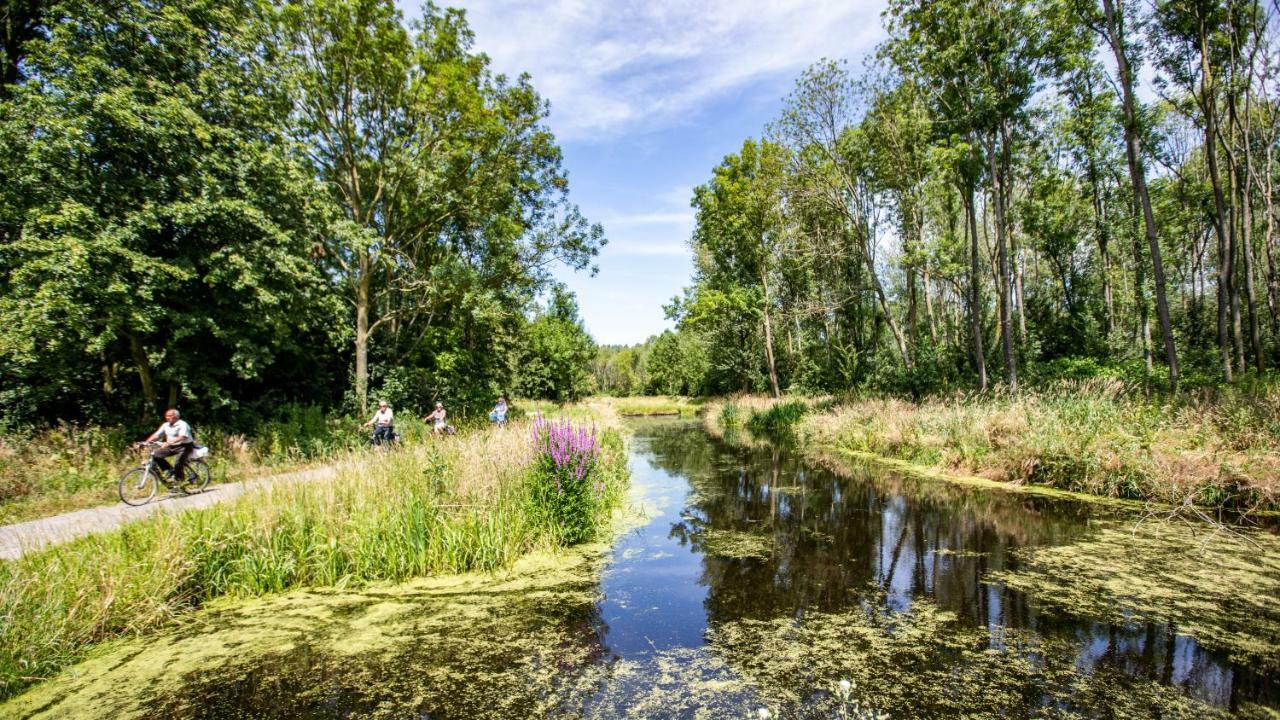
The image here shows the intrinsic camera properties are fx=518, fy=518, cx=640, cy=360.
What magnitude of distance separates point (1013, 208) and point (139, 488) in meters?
29.2

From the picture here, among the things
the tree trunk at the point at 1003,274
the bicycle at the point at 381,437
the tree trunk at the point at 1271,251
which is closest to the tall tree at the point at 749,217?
the tree trunk at the point at 1003,274

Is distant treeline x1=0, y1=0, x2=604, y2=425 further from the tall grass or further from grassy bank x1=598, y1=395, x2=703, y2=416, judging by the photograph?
grassy bank x1=598, y1=395, x2=703, y2=416

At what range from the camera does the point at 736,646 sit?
161 inches

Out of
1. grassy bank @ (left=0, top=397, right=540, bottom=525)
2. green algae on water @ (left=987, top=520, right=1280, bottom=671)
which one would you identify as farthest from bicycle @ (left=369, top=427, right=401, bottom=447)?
green algae on water @ (left=987, top=520, right=1280, bottom=671)

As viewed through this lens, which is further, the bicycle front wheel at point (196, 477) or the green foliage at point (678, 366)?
the green foliage at point (678, 366)

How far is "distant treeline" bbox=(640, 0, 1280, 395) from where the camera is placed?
13.1 metres

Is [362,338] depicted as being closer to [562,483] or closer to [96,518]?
[96,518]

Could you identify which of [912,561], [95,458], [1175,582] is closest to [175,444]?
[95,458]

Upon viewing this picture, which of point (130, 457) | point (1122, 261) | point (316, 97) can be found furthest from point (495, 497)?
point (1122, 261)

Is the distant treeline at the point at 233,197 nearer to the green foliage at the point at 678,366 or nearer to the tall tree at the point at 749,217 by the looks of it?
the tall tree at the point at 749,217

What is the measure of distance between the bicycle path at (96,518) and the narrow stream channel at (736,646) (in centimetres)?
177

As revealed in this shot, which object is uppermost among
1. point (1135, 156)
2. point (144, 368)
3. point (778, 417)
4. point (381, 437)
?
point (1135, 156)

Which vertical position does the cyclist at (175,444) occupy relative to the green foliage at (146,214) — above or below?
below

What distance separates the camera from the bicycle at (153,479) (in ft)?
26.8
